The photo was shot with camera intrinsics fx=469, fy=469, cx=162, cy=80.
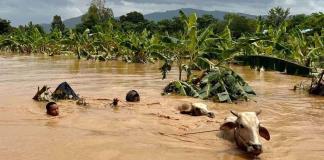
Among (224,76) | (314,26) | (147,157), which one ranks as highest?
(314,26)

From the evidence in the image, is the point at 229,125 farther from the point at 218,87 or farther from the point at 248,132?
the point at 218,87

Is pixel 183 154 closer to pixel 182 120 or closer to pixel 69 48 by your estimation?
pixel 182 120

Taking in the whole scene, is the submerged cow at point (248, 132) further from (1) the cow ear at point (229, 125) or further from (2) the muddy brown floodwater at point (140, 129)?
(2) the muddy brown floodwater at point (140, 129)

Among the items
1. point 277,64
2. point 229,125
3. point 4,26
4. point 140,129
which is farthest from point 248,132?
point 4,26

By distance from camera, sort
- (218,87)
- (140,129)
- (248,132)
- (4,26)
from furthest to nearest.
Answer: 1. (4,26)
2. (218,87)
3. (140,129)
4. (248,132)

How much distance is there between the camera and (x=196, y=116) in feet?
31.9

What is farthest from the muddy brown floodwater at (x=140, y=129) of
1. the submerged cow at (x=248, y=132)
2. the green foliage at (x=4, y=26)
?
the green foliage at (x=4, y=26)

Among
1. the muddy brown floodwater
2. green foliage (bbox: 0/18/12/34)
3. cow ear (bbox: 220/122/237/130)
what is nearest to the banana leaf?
the muddy brown floodwater

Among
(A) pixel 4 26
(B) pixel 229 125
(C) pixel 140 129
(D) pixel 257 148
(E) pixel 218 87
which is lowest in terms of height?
(C) pixel 140 129

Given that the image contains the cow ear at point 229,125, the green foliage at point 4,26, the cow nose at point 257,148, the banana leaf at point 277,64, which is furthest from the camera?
the green foliage at point 4,26

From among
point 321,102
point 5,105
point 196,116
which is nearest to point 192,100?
point 196,116

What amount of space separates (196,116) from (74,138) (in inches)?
121

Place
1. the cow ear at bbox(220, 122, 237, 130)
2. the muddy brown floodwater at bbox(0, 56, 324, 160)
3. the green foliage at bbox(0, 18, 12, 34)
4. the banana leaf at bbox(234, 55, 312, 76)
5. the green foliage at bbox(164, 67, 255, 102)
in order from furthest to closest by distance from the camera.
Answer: the green foliage at bbox(0, 18, 12, 34)
the green foliage at bbox(164, 67, 255, 102)
the banana leaf at bbox(234, 55, 312, 76)
the cow ear at bbox(220, 122, 237, 130)
the muddy brown floodwater at bbox(0, 56, 324, 160)

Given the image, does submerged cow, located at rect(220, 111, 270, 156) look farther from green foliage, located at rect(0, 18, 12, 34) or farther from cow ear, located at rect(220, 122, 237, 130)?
green foliage, located at rect(0, 18, 12, 34)
